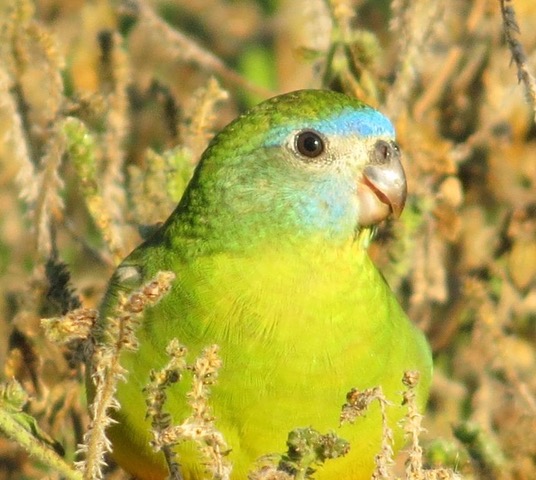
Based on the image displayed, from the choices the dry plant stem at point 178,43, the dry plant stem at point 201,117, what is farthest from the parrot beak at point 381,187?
the dry plant stem at point 178,43

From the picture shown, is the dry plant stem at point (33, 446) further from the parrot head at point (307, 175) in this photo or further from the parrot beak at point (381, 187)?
the parrot beak at point (381, 187)

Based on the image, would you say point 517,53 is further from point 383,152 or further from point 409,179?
point 409,179

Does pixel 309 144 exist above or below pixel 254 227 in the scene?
above

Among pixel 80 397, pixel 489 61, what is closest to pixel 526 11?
pixel 489 61

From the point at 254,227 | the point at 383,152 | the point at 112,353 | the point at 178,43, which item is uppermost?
the point at 178,43

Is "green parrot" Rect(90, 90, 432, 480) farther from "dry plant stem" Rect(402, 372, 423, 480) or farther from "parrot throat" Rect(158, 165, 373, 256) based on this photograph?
"dry plant stem" Rect(402, 372, 423, 480)

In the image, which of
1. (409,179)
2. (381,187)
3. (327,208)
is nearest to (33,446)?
(327,208)
